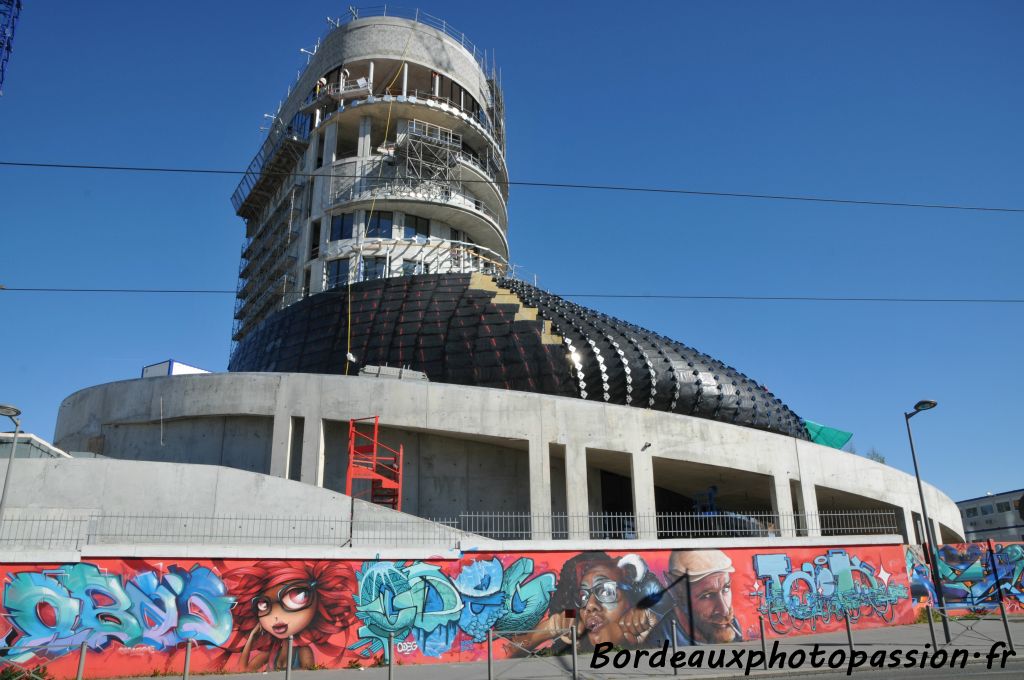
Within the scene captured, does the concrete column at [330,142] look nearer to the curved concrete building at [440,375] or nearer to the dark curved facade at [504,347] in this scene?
the curved concrete building at [440,375]

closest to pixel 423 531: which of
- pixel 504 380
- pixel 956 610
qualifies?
pixel 504 380

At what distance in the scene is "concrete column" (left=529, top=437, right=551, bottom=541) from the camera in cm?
2375

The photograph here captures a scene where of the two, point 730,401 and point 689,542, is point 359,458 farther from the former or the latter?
point 730,401

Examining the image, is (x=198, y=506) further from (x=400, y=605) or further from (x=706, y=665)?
(x=706, y=665)

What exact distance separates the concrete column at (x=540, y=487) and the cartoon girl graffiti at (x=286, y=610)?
8.04 metres

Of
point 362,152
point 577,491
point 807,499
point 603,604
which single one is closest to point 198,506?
point 603,604

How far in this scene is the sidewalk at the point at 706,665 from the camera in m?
14.7

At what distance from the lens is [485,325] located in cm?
3334

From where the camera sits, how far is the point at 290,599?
16562 mm

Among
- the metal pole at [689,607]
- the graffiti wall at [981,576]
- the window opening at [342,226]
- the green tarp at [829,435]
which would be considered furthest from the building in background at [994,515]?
the metal pole at [689,607]

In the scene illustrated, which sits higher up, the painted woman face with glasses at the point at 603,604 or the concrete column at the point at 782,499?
the concrete column at the point at 782,499

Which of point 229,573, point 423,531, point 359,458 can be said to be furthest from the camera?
point 359,458

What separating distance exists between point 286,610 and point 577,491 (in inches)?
422

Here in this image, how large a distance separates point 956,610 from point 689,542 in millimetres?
11156
